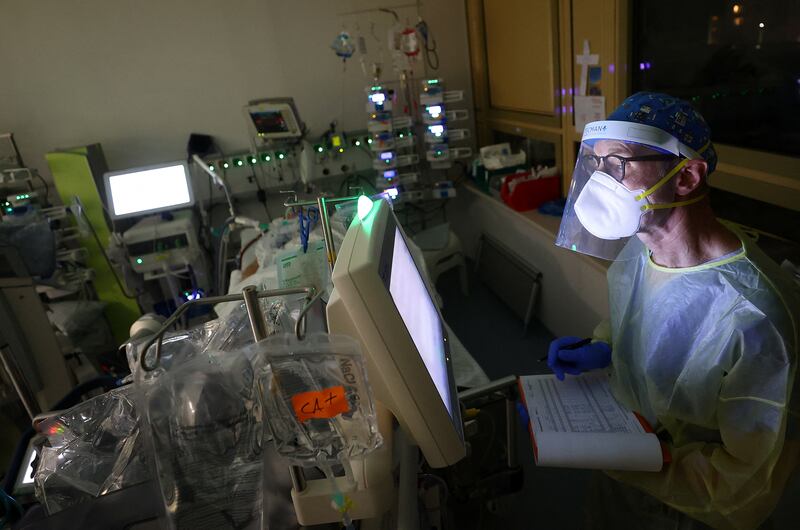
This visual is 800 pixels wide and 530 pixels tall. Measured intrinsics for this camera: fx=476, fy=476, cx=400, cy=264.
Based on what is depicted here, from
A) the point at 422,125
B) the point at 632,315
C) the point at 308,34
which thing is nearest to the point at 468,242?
the point at 422,125

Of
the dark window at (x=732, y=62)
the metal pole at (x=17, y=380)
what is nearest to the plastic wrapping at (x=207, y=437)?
the dark window at (x=732, y=62)

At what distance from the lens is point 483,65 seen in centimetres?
366

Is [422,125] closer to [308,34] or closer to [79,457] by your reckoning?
[308,34]

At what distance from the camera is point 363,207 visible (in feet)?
2.76

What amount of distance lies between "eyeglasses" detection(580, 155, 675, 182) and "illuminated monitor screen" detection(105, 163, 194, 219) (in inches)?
114

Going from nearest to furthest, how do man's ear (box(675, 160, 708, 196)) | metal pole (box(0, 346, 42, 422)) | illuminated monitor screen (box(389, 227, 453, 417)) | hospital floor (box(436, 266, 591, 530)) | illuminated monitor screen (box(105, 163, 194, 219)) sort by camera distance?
illuminated monitor screen (box(389, 227, 453, 417)) → man's ear (box(675, 160, 708, 196)) → hospital floor (box(436, 266, 591, 530)) → metal pole (box(0, 346, 42, 422)) → illuminated monitor screen (box(105, 163, 194, 219))

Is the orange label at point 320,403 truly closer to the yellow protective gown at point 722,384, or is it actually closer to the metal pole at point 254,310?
the metal pole at point 254,310

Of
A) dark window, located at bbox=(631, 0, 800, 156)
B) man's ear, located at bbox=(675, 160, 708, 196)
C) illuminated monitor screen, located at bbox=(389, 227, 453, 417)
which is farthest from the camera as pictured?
dark window, located at bbox=(631, 0, 800, 156)

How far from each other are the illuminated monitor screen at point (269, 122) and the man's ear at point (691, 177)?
2.68m

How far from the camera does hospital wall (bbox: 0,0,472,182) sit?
10.9 feet

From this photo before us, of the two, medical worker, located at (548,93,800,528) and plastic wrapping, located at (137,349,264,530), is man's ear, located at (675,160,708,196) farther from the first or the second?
plastic wrapping, located at (137,349,264,530)

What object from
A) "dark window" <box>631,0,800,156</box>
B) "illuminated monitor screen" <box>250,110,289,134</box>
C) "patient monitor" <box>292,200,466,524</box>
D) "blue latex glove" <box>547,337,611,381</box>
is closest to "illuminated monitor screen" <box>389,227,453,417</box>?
"patient monitor" <box>292,200,466,524</box>

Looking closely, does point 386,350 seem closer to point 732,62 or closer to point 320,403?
point 320,403

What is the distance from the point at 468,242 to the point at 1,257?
10.4 feet
